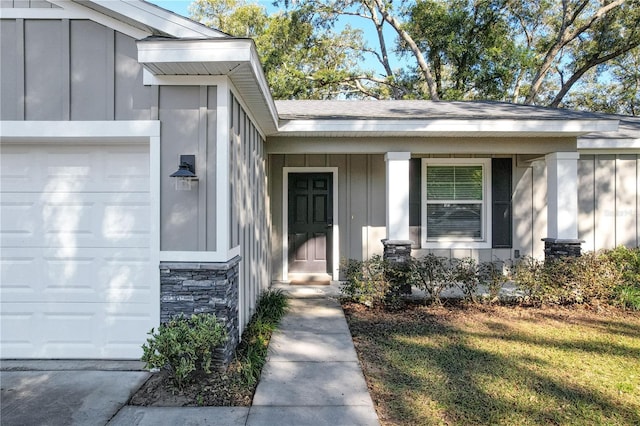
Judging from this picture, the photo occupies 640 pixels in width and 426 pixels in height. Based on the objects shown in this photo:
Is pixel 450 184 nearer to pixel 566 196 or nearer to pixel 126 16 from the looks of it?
pixel 566 196

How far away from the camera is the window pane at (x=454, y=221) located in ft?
22.5

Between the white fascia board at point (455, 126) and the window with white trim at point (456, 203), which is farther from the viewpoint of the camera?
the window with white trim at point (456, 203)

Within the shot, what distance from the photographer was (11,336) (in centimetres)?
365

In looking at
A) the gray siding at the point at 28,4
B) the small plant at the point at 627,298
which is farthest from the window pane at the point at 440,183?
the gray siding at the point at 28,4

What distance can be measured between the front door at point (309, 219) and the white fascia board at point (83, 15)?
378 centimetres

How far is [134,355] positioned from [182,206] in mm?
1555

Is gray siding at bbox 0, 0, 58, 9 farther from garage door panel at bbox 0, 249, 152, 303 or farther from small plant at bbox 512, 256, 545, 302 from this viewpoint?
small plant at bbox 512, 256, 545, 302

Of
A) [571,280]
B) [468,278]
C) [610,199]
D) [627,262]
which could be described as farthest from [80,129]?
[610,199]

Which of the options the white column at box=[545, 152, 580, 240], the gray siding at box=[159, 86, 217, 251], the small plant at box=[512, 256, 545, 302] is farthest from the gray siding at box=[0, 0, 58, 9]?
the white column at box=[545, 152, 580, 240]

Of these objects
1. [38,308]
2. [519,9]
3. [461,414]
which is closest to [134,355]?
[38,308]

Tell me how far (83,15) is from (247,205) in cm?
239

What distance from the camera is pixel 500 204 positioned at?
267 inches

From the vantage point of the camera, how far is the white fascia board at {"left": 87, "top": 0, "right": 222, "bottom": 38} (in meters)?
3.25

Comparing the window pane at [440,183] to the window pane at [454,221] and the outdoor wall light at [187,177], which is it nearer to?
the window pane at [454,221]
